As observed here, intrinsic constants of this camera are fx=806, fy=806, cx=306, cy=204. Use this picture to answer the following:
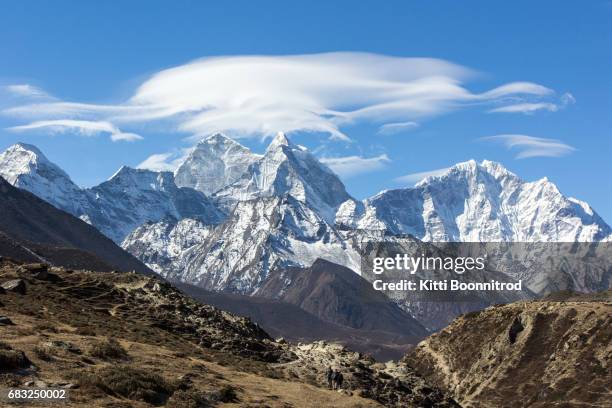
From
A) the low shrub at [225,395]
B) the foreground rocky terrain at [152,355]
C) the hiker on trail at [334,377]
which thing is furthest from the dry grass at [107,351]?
the hiker on trail at [334,377]

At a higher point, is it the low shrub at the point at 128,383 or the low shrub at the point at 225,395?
the low shrub at the point at 128,383

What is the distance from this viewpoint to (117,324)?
284 ft

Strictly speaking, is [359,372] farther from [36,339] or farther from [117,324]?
[36,339]

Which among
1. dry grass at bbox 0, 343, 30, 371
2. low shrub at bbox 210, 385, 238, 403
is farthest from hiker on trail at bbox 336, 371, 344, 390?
dry grass at bbox 0, 343, 30, 371

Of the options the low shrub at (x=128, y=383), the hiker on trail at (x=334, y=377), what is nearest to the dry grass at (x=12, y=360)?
the low shrub at (x=128, y=383)

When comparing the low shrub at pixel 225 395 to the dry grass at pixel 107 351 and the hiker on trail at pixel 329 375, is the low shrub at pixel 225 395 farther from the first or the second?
the hiker on trail at pixel 329 375

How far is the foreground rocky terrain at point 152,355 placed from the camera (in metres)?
57.7

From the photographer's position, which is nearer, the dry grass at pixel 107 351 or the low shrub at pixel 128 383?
the low shrub at pixel 128 383

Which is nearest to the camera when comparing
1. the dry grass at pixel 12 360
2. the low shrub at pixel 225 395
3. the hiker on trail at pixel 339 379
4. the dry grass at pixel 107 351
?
the dry grass at pixel 12 360

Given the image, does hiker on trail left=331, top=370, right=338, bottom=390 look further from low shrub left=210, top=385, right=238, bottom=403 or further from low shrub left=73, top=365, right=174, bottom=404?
low shrub left=73, top=365, right=174, bottom=404

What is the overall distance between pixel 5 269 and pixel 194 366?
131ft

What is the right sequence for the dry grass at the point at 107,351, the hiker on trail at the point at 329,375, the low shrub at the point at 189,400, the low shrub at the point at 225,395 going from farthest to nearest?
1. the hiker on trail at the point at 329,375
2. the dry grass at the point at 107,351
3. the low shrub at the point at 225,395
4. the low shrub at the point at 189,400

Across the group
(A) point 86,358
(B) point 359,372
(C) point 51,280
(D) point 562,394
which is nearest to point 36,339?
(A) point 86,358

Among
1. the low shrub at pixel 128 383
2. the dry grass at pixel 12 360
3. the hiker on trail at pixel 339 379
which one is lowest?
the hiker on trail at pixel 339 379
